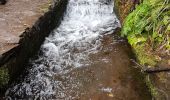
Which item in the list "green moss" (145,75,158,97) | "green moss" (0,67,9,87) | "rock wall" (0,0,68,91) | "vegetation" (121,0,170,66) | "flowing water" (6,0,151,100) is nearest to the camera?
"green moss" (145,75,158,97)

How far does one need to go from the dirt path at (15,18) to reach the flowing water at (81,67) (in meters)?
0.79

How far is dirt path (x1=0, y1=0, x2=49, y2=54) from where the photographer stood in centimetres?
568

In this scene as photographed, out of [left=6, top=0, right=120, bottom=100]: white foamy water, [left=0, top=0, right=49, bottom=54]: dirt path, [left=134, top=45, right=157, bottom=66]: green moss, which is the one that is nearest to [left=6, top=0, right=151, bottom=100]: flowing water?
[left=6, top=0, right=120, bottom=100]: white foamy water

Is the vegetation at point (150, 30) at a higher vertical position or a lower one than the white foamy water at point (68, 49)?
higher

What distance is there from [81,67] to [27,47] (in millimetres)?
1233

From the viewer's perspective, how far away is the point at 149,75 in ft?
16.7

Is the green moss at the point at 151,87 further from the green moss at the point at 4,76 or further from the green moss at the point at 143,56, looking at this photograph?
the green moss at the point at 4,76

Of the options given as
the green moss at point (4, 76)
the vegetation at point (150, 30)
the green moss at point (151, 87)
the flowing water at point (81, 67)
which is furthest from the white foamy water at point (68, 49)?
the green moss at point (151, 87)

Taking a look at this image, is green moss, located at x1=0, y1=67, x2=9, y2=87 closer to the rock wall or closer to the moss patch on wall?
the rock wall

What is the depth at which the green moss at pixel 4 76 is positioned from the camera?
509cm

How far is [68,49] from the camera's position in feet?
22.9

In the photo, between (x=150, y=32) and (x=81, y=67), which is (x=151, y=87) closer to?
(x=150, y=32)

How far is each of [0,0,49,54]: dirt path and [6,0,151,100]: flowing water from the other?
31.0 inches

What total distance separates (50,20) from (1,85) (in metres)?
2.91
